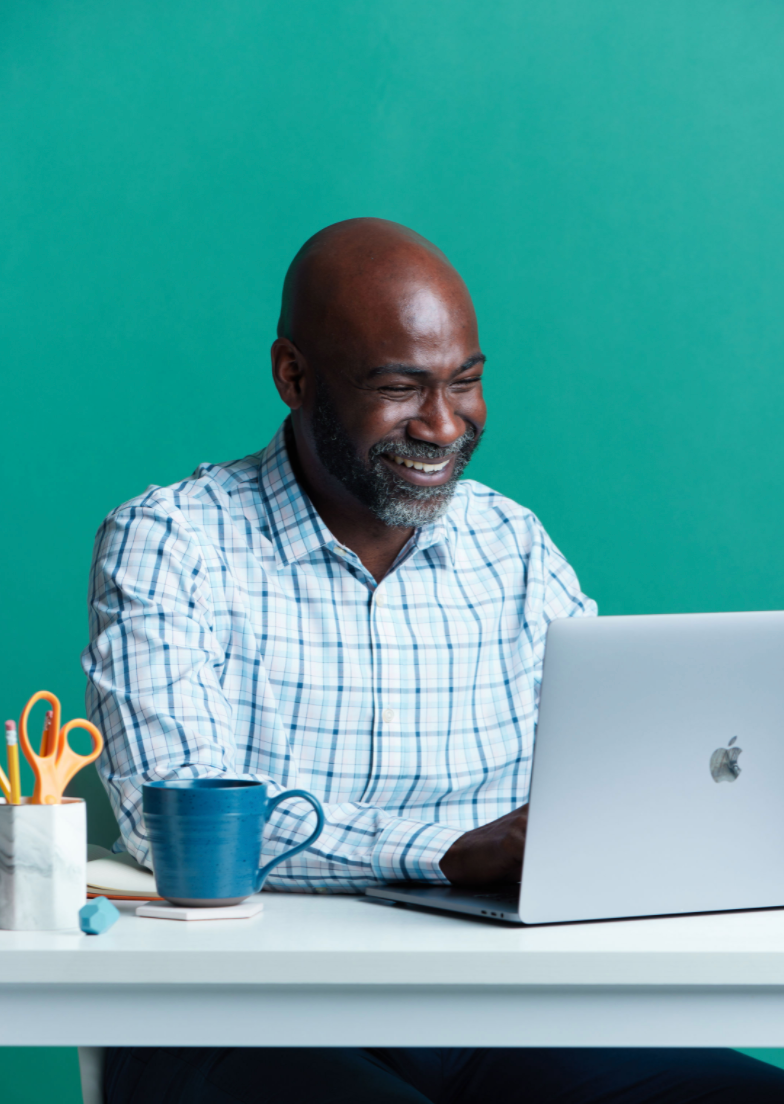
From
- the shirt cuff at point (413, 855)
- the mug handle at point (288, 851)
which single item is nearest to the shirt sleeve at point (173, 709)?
the shirt cuff at point (413, 855)

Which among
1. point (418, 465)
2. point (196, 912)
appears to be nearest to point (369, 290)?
point (418, 465)

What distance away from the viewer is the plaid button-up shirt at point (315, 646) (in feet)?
4.31

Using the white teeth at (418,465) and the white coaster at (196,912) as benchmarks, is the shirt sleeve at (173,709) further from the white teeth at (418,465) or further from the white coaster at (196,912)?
the white teeth at (418,465)

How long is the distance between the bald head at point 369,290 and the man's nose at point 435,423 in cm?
8

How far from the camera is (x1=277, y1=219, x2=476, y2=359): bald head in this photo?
1.57 metres

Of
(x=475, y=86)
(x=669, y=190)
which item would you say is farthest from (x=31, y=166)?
(x=669, y=190)

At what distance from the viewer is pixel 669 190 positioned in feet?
7.70

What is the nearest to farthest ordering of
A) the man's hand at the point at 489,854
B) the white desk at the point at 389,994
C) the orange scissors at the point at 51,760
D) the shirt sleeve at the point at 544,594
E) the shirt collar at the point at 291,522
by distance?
the white desk at the point at 389,994
the orange scissors at the point at 51,760
the man's hand at the point at 489,854
the shirt collar at the point at 291,522
the shirt sleeve at the point at 544,594

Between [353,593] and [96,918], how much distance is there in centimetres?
75

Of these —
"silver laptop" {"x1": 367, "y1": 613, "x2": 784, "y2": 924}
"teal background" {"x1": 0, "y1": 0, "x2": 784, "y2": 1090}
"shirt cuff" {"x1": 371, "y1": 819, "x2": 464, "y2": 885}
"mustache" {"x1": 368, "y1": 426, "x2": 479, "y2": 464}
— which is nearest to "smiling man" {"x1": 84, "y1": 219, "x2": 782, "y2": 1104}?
"mustache" {"x1": 368, "y1": 426, "x2": 479, "y2": 464}

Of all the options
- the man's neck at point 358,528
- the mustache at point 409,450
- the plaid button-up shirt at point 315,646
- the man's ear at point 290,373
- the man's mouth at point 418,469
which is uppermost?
the man's ear at point 290,373

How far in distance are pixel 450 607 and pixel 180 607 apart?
0.40 meters

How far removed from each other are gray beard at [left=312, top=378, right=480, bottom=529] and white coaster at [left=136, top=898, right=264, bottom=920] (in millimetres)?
717

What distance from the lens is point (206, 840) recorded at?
3.02 ft
